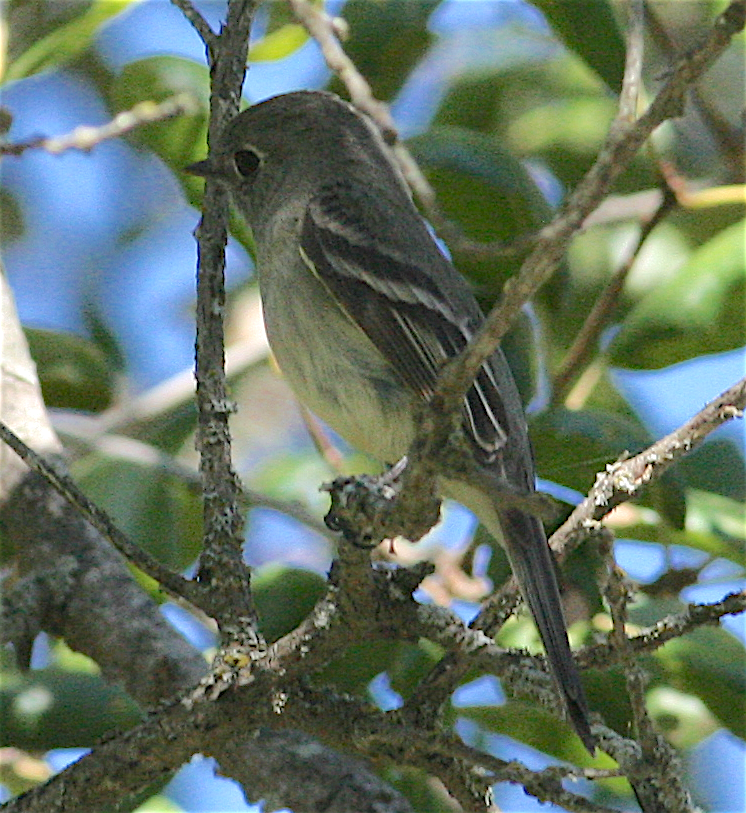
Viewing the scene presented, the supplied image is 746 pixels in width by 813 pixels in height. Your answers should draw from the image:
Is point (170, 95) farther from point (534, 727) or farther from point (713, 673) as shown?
point (713, 673)

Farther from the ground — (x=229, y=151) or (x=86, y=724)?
(x=229, y=151)

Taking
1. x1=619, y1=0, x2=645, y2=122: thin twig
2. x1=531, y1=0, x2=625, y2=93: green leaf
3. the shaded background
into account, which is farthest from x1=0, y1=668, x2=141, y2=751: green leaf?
x1=531, y1=0, x2=625, y2=93: green leaf

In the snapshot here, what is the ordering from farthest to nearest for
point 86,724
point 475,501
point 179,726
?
1. point 86,724
2. point 475,501
3. point 179,726

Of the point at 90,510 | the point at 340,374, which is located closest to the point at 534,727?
the point at 340,374

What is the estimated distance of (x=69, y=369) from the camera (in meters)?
3.51

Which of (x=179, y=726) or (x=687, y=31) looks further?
(x=687, y=31)

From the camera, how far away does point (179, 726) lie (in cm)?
222

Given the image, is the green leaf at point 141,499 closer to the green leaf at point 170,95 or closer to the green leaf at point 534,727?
the green leaf at point 170,95

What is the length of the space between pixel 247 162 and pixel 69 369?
790 mm

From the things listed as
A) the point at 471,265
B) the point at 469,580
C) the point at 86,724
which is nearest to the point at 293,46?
the point at 471,265

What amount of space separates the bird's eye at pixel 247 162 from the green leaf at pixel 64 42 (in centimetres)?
50

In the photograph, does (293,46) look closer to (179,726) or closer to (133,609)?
(133,609)

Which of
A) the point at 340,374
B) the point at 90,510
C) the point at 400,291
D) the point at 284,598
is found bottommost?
the point at 90,510

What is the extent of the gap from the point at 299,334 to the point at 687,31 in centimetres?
293
